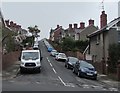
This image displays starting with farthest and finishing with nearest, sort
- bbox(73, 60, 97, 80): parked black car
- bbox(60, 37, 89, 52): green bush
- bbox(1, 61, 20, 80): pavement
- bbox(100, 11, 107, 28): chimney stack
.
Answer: bbox(60, 37, 89, 52): green bush → bbox(100, 11, 107, 28): chimney stack → bbox(73, 60, 97, 80): parked black car → bbox(1, 61, 20, 80): pavement

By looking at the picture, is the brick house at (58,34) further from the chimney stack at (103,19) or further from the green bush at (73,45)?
the chimney stack at (103,19)

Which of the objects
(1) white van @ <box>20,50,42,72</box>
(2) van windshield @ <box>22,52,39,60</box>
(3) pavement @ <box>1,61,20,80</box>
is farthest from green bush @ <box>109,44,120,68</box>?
(3) pavement @ <box>1,61,20,80</box>

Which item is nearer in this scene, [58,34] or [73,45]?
[73,45]

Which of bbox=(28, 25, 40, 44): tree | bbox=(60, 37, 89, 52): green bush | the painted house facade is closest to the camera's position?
the painted house facade

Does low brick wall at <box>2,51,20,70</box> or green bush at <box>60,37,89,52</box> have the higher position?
green bush at <box>60,37,89,52</box>

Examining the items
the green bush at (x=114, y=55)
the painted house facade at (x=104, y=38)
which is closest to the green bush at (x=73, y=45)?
the painted house facade at (x=104, y=38)

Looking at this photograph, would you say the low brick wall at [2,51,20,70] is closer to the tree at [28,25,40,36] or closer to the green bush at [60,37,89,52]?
the green bush at [60,37,89,52]

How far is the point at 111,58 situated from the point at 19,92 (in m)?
17.6

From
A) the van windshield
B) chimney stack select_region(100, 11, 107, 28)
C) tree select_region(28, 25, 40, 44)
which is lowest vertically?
the van windshield

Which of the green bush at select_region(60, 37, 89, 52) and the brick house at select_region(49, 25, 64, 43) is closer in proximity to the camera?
the green bush at select_region(60, 37, 89, 52)

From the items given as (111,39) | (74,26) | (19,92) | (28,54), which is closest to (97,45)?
(111,39)

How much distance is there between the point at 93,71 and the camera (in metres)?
30.4

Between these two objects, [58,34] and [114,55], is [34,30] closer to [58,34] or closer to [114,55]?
[58,34]

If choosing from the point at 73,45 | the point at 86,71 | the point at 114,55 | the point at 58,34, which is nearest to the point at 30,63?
the point at 86,71
